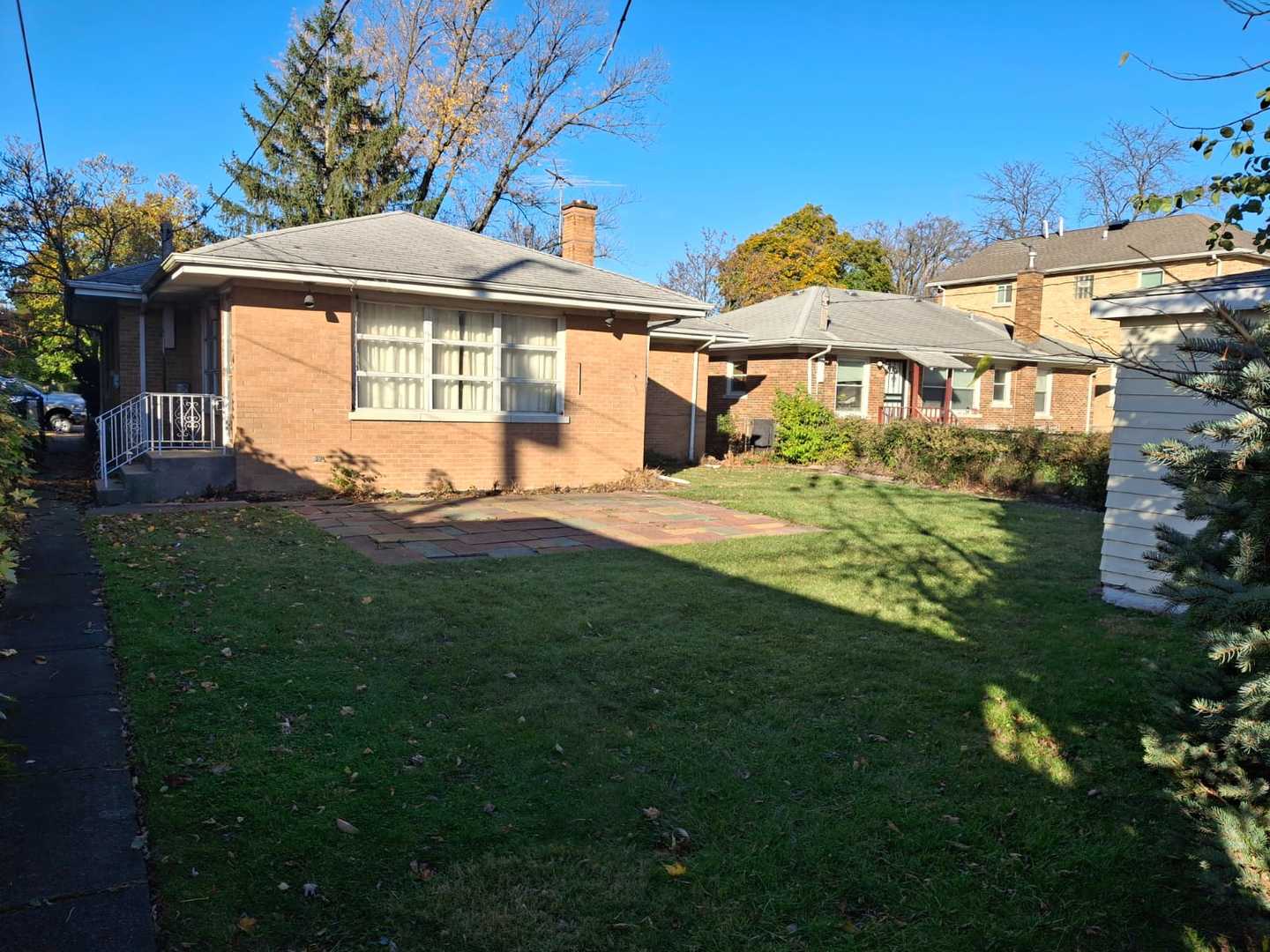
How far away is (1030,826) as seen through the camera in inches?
143

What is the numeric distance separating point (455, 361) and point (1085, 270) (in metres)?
30.3

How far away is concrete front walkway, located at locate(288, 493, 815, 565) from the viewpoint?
358 inches

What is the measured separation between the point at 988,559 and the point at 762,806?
20.8 feet

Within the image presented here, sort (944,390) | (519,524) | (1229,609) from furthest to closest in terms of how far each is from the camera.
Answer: (944,390) → (519,524) → (1229,609)

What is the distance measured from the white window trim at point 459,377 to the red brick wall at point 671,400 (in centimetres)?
625

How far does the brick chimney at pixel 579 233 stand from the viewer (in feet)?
61.5

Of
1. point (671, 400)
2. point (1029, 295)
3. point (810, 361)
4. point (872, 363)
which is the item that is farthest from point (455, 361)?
point (1029, 295)

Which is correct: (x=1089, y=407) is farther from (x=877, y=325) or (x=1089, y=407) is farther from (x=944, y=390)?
(x=877, y=325)

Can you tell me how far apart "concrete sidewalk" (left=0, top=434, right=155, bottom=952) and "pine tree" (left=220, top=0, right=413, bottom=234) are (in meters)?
25.5

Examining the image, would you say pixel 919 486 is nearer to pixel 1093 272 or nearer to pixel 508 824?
pixel 508 824

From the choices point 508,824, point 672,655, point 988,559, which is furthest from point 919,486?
point 508,824

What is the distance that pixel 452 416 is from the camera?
1339cm

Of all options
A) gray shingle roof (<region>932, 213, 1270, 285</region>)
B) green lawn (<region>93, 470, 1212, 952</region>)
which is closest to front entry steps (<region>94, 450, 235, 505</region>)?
green lawn (<region>93, 470, 1212, 952</region>)

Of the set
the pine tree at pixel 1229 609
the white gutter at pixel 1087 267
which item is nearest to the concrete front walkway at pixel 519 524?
the pine tree at pixel 1229 609
